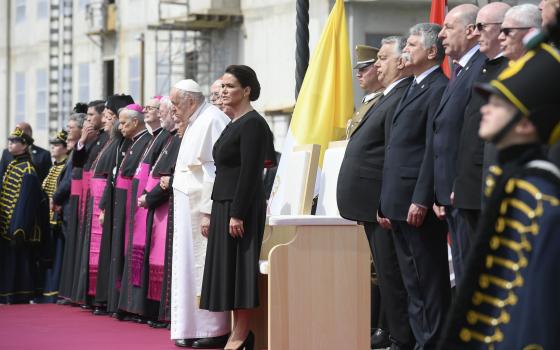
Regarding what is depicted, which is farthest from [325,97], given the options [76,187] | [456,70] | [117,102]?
[76,187]

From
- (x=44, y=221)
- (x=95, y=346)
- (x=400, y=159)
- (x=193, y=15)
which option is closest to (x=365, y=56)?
(x=400, y=159)

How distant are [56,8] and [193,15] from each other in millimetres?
8908

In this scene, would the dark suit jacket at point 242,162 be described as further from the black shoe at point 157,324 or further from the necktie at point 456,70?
the black shoe at point 157,324

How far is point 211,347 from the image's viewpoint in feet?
32.5

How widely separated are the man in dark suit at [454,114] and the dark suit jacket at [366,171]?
0.78 metres

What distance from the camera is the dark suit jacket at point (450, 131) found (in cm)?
717

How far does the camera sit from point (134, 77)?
113 feet

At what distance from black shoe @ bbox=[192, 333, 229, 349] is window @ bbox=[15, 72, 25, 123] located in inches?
1219

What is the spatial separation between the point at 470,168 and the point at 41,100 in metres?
33.2

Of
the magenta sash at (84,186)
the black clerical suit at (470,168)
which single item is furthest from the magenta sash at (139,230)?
the black clerical suit at (470,168)

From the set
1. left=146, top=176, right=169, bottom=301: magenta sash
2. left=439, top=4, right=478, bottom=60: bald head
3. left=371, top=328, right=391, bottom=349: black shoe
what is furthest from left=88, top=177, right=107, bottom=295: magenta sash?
left=439, top=4, right=478, bottom=60: bald head

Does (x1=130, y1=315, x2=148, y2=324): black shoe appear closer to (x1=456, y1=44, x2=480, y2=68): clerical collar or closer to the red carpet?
the red carpet

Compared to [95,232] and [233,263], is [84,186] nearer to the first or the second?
→ [95,232]

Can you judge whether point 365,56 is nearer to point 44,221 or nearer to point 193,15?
point 44,221
